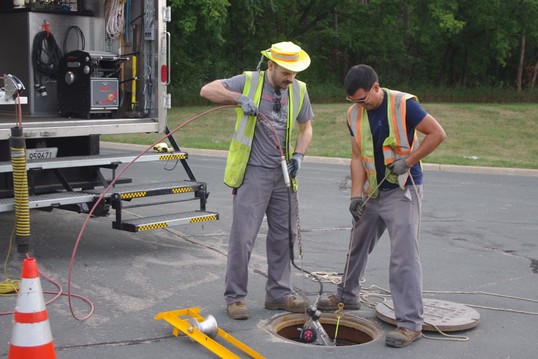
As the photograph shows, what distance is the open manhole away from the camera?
6.02 metres

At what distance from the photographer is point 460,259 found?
8.20 metres

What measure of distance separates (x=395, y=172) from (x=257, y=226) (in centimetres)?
116

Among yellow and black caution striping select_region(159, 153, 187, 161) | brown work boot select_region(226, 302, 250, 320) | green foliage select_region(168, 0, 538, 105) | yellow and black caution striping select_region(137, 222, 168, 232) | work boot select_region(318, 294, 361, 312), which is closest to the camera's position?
brown work boot select_region(226, 302, 250, 320)

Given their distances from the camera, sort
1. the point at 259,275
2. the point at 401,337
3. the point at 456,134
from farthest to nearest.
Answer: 1. the point at 456,134
2. the point at 259,275
3. the point at 401,337

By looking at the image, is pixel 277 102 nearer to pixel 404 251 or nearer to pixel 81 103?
pixel 404 251

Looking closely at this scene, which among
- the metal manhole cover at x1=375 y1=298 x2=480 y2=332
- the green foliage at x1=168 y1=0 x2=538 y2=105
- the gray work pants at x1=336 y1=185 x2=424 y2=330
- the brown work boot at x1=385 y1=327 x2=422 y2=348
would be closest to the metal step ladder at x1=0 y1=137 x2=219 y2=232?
the metal manhole cover at x1=375 y1=298 x2=480 y2=332

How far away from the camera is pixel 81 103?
942 cm

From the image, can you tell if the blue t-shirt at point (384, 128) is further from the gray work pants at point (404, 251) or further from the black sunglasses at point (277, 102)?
the black sunglasses at point (277, 102)

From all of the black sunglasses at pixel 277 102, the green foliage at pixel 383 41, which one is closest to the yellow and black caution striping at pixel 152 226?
the black sunglasses at pixel 277 102

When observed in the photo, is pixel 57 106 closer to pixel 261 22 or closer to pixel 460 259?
pixel 460 259

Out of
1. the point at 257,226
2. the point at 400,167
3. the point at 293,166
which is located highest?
the point at 400,167

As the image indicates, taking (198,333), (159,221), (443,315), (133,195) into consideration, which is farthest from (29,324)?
(133,195)

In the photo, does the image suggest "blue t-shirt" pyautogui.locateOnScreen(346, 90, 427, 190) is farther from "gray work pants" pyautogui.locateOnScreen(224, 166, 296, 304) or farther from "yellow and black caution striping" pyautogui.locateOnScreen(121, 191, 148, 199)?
"yellow and black caution striping" pyautogui.locateOnScreen(121, 191, 148, 199)

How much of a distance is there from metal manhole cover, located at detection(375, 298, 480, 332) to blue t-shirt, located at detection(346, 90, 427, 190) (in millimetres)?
958
